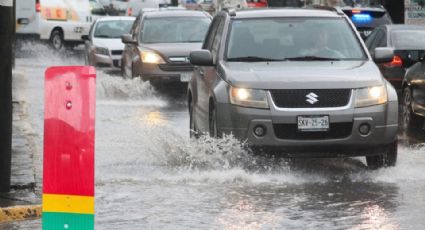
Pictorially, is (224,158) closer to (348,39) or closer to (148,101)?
(348,39)

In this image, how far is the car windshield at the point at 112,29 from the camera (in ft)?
102

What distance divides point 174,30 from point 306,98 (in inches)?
449

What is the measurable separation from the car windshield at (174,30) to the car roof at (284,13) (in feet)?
29.3

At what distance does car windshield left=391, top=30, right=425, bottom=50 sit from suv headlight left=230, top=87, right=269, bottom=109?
28.4 ft

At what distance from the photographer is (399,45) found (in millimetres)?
19438

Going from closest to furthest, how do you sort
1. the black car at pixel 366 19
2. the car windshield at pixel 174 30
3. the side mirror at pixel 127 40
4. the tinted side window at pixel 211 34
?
the tinted side window at pixel 211 34, the side mirror at pixel 127 40, the car windshield at pixel 174 30, the black car at pixel 366 19

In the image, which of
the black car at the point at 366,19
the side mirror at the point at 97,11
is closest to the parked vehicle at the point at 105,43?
the black car at the point at 366,19

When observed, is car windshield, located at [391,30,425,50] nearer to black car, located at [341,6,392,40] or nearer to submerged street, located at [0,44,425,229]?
Answer: submerged street, located at [0,44,425,229]

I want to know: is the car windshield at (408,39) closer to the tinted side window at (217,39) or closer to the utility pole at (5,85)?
the tinted side window at (217,39)

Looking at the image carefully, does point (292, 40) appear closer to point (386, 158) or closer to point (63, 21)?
point (386, 158)

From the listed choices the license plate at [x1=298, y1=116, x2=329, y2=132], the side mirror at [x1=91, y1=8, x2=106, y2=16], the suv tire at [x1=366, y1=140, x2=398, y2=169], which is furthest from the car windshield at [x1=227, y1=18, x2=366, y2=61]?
the side mirror at [x1=91, y1=8, x2=106, y2=16]

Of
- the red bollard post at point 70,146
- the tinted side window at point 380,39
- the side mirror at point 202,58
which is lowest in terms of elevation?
the tinted side window at point 380,39

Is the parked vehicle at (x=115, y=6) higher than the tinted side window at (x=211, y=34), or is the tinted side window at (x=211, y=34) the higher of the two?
the tinted side window at (x=211, y=34)

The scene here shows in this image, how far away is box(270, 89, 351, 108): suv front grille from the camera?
11.0 metres
